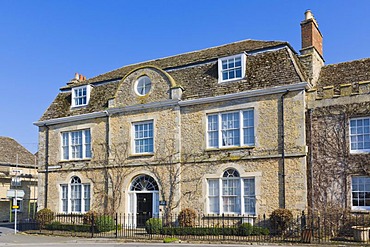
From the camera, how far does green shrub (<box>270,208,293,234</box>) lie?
21172 millimetres

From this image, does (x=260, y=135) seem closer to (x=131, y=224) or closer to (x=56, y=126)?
(x=131, y=224)

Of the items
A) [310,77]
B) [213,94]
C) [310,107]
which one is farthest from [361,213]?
[213,94]

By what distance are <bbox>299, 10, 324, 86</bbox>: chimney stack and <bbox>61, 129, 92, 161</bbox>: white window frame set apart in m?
14.2

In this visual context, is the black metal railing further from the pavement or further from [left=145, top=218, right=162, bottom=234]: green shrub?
the pavement

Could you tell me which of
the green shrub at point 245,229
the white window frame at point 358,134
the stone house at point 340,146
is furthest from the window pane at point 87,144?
the white window frame at point 358,134

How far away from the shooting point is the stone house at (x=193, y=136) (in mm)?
22688

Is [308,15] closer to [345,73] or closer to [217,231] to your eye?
[345,73]

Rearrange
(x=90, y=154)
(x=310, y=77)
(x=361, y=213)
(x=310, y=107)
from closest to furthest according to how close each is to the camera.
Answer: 1. (x=361, y=213)
2. (x=310, y=107)
3. (x=310, y=77)
4. (x=90, y=154)

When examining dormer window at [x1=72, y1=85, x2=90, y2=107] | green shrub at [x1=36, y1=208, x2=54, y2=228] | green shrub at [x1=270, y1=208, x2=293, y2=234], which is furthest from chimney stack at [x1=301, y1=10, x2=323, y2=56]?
green shrub at [x1=36, y1=208, x2=54, y2=228]

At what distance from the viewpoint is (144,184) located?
1065 inches

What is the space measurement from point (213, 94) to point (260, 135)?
359cm

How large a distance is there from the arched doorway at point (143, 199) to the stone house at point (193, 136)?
0.20 feet

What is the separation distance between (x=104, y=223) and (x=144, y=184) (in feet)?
10.7

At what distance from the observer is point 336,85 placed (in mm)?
23859
